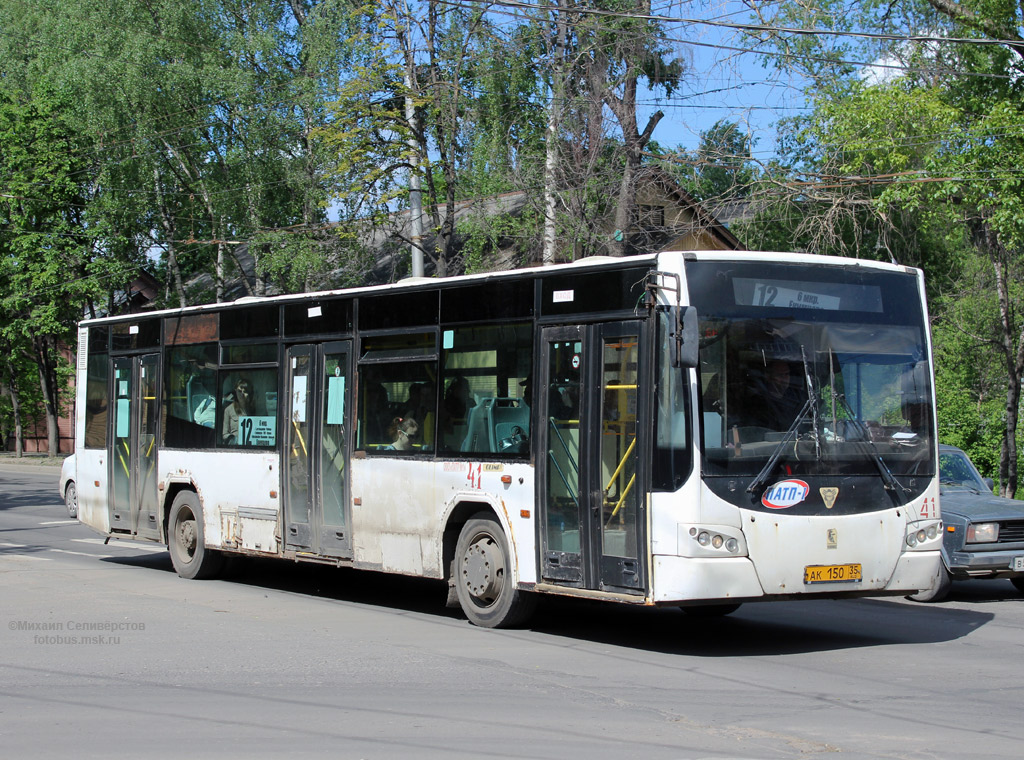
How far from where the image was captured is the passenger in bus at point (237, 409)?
→ 44.4 ft

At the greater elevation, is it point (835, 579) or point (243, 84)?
→ point (243, 84)

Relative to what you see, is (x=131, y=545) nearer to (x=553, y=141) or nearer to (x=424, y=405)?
(x=424, y=405)

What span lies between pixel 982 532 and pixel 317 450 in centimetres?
719

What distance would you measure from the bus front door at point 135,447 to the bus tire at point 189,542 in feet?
1.31

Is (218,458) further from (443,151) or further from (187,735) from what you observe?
Answer: (443,151)

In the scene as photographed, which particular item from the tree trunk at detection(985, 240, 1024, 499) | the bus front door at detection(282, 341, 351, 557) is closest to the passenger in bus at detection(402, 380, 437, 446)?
the bus front door at detection(282, 341, 351, 557)

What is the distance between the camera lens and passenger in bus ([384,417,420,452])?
11.4m

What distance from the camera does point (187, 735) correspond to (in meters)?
6.51

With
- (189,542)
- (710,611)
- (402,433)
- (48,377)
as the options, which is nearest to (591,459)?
(402,433)

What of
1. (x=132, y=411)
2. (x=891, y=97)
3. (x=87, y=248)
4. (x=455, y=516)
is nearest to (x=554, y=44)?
(x=891, y=97)

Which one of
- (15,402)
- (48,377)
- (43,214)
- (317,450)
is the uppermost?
(43,214)

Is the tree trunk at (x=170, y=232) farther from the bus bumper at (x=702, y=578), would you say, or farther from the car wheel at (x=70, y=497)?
the bus bumper at (x=702, y=578)

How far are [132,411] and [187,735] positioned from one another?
9626mm

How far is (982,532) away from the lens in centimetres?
1258
